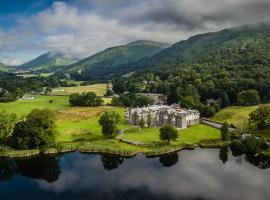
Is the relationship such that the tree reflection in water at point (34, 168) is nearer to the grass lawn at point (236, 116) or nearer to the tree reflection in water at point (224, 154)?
the tree reflection in water at point (224, 154)

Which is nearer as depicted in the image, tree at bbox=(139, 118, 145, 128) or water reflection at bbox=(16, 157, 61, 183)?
water reflection at bbox=(16, 157, 61, 183)

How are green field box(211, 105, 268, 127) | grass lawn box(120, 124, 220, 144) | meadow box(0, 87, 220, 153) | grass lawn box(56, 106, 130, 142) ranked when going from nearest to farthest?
meadow box(0, 87, 220, 153) < grass lawn box(120, 124, 220, 144) < grass lawn box(56, 106, 130, 142) < green field box(211, 105, 268, 127)

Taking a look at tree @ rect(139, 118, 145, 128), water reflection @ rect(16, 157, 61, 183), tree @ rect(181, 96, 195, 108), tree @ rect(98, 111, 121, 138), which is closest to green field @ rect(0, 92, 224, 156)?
tree @ rect(139, 118, 145, 128)

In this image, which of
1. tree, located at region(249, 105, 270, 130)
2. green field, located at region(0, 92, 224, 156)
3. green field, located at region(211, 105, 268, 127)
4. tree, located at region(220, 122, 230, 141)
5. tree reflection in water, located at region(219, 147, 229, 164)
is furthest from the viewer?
green field, located at region(211, 105, 268, 127)

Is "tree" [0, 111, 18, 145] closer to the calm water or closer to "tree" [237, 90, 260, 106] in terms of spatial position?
the calm water

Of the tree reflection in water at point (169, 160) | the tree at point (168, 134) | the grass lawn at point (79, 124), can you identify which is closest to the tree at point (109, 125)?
the grass lawn at point (79, 124)

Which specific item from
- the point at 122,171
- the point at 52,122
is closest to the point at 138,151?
the point at 122,171

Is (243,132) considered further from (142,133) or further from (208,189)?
(208,189)

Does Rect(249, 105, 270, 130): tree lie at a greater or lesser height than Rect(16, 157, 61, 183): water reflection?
greater
